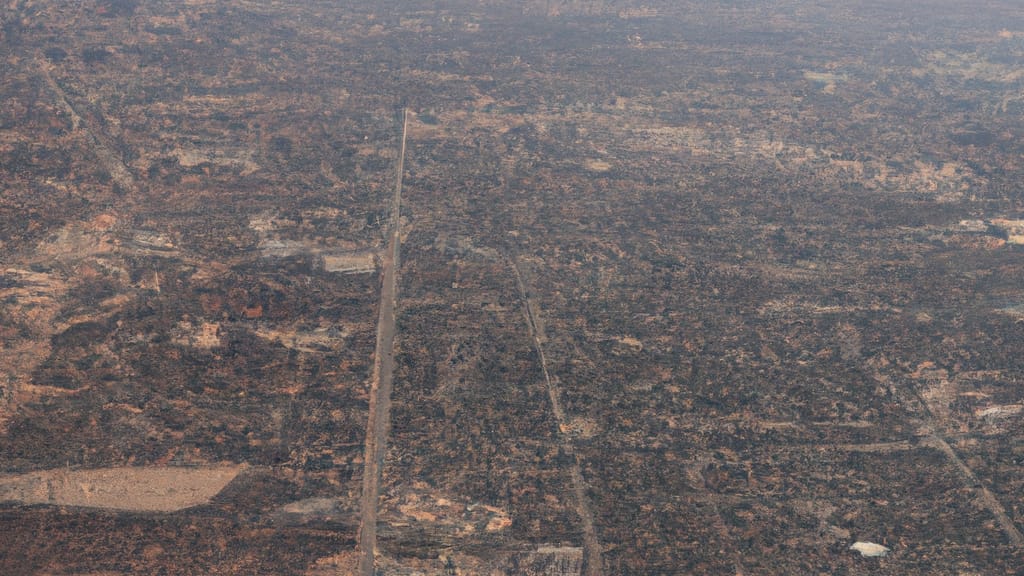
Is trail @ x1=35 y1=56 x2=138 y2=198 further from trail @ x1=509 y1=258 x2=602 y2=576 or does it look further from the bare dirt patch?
trail @ x1=509 y1=258 x2=602 y2=576

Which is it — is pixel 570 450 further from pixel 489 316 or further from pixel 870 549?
pixel 870 549

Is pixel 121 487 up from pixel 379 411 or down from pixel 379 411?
down

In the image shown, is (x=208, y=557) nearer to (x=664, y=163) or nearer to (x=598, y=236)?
(x=598, y=236)

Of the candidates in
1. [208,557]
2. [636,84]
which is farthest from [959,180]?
[208,557]

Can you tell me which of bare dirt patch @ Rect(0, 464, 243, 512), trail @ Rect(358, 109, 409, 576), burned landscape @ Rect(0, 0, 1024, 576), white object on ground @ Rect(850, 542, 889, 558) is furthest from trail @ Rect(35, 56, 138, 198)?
white object on ground @ Rect(850, 542, 889, 558)

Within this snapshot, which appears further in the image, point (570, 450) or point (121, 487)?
point (570, 450)

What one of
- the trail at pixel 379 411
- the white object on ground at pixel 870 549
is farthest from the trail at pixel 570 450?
the white object on ground at pixel 870 549

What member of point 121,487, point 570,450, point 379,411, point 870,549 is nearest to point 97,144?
point 121,487
